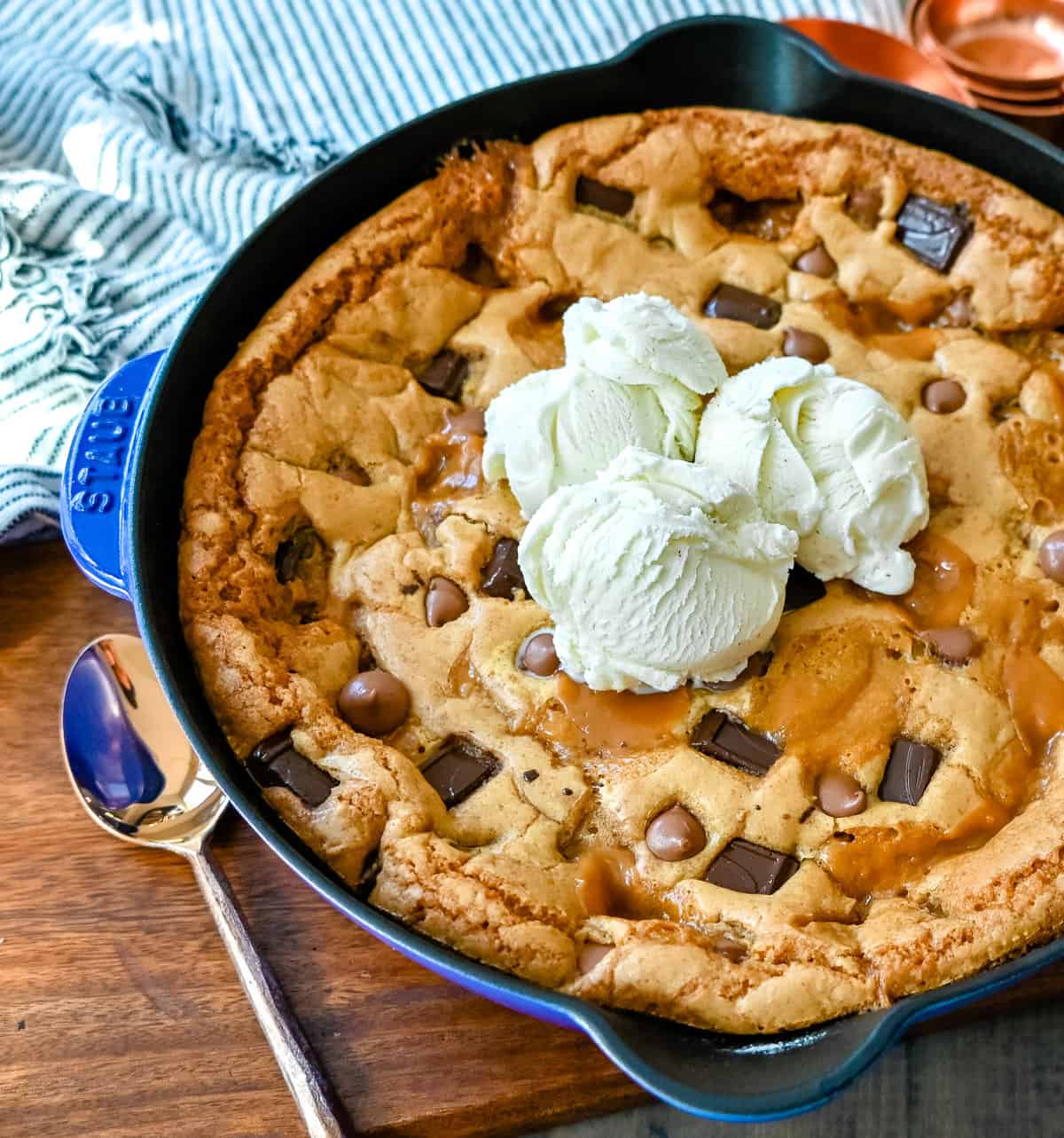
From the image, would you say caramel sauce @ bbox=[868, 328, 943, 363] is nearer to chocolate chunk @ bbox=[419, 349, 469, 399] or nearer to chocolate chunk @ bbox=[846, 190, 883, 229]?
chocolate chunk @ bbox=[846, 190, 883, 229]

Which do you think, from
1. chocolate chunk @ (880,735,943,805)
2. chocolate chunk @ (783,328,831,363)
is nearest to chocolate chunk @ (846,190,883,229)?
chocolate chunk @ (783,328,831,363)

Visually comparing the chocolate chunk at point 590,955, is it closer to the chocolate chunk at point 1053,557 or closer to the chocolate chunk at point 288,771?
the chocolate chunk at point 288,771

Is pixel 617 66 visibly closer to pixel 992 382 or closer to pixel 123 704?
pixel 992 382

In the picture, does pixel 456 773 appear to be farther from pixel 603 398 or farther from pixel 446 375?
pixel 446 375

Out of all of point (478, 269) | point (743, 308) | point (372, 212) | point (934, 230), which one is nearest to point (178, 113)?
point (372, 212)

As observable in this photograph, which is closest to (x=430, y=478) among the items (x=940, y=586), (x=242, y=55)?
(x=940, y=586)

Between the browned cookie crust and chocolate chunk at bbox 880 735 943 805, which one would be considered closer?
the browned cookie crust

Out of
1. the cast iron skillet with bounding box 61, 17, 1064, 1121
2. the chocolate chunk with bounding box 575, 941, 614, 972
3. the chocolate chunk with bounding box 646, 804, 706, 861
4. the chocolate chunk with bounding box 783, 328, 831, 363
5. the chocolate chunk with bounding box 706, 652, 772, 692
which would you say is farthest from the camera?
the chocolate chunk with bounding box 783, 328, 831, 363

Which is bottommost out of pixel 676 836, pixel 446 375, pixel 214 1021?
pixel 214 1021
